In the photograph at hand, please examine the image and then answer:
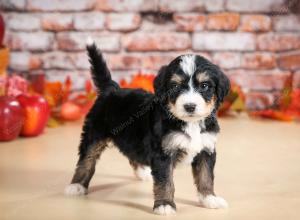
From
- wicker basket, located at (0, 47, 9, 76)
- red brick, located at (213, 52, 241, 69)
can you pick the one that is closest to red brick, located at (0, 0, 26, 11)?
wicker basket, located at (0, 47, 9, 76)

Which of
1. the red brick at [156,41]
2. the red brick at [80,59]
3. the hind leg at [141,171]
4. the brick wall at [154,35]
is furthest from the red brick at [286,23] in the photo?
the hind leg at [141,171]

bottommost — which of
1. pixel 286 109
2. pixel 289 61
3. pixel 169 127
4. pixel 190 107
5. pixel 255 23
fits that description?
pixel 286 109

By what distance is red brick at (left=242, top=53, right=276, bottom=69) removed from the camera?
4711 millimetres

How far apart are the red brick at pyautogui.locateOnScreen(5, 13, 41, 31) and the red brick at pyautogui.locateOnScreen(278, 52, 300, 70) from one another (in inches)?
79.9

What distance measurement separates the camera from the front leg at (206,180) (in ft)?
7.57

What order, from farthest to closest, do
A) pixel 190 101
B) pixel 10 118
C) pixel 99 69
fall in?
pixel 10 118 → pixel 99 69 → pixel 190 101

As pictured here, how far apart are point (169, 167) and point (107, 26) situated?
2597 millimetres

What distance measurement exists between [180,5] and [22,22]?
4.24 feet

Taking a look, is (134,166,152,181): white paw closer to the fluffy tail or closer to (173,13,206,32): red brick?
the fluffy tail

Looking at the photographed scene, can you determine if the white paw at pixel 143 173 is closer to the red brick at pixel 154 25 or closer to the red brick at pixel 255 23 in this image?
the red brick at pixel 154 25

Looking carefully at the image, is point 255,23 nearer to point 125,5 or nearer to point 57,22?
point 125,5

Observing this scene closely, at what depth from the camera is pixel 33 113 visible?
369 centimetres

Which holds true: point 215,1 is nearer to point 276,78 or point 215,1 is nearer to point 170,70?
point 276,78

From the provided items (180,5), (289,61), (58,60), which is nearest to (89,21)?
(58,60)
